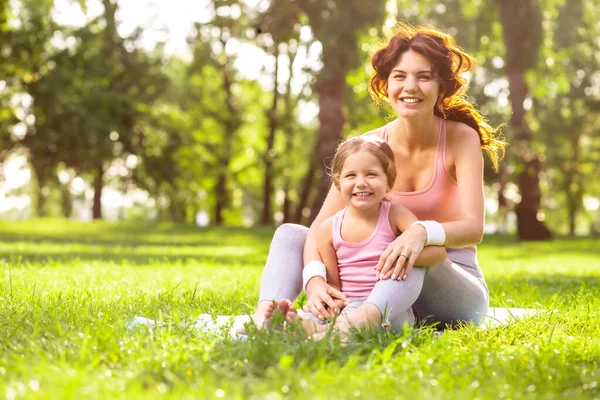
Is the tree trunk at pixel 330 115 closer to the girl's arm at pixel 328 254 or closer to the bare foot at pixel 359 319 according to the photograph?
the girl's arm at pixel 328 254

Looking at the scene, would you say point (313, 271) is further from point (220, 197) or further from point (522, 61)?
point (220, 197)

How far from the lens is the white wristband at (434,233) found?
3.71 m

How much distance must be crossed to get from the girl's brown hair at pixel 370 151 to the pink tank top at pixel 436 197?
1.02ft

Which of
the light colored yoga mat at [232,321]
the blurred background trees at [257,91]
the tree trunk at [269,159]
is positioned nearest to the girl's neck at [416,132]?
the light colored yoga mat at [232,321]

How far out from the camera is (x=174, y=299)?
4.75 meters

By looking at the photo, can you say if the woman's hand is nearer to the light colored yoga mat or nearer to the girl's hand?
the girl's hand

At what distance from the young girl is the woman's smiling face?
1.21ft

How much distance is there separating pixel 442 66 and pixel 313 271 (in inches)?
55.7

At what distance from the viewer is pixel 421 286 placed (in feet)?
12.4

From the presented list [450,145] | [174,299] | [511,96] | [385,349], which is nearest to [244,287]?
[174,299]

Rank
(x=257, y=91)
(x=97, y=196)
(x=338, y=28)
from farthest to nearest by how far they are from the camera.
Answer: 1. (x=257, y=91)
2. (x=97, y=196)
3. (x=338, y=28)

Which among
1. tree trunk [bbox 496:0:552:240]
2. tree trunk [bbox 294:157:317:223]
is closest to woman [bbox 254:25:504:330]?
tree trunk [bbox 496:0:552:240]

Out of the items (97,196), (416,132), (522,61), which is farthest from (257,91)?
(416,132)

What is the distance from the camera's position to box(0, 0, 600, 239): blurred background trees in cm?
1579
